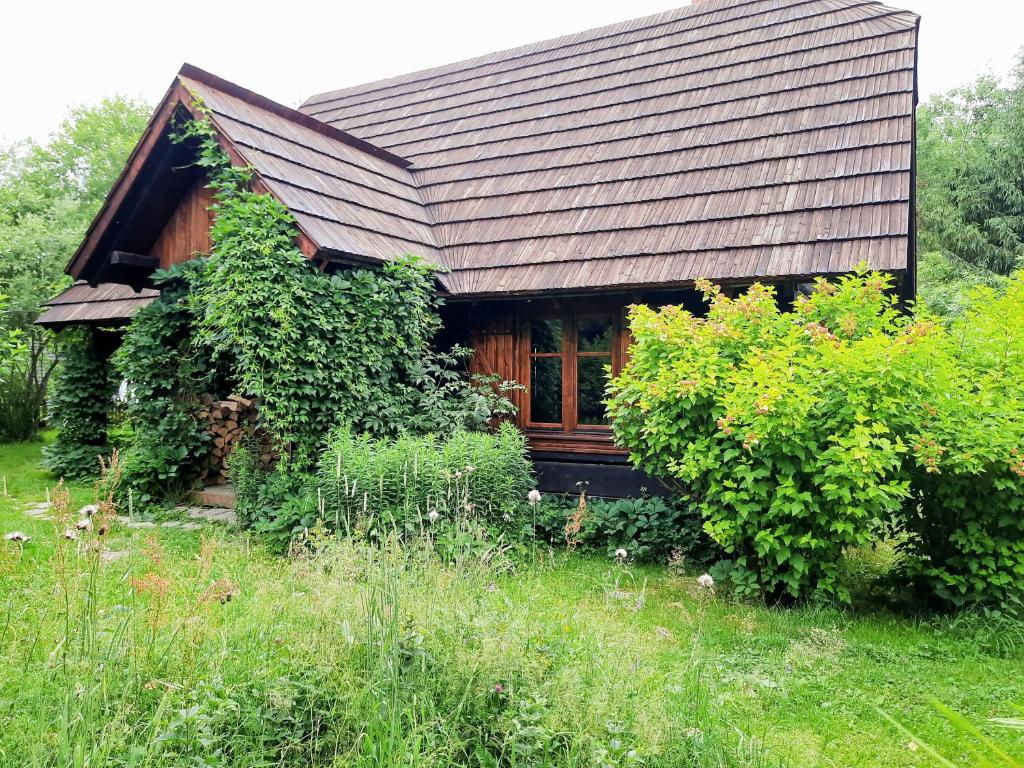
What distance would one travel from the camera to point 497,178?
9.17m

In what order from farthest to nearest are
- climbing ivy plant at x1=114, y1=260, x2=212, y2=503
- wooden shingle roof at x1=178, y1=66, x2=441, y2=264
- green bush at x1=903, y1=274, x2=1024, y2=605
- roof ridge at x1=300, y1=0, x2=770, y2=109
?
roof ridge at x1=300, y1=0, x2=770, y2=109
climbing ivy plant at x1=114, y1=260, x2=212, y2=503
wooden shingle roof at x1=178, y1=66, x2=441, y2=264
green bush at x1=903, y1=274, x2=1024, y2=605

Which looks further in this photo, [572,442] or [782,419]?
[572,442]

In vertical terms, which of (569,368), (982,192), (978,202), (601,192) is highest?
(982,192)

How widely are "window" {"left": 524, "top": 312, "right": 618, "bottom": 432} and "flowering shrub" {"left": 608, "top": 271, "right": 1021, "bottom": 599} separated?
2.09 m

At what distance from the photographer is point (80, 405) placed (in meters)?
10.3

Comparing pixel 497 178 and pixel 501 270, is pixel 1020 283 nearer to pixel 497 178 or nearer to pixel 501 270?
pixel 501 270

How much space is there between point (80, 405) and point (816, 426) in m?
10.7

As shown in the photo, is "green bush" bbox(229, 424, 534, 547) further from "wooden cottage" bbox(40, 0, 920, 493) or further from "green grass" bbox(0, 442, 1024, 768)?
"green grass" bbox(0, 442, 1024, 768)

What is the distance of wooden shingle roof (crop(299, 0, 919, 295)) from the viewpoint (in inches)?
257

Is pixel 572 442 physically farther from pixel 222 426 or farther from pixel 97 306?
pixel 97 306

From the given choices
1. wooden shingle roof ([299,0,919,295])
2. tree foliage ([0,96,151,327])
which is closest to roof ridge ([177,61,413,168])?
wooden shingle roof ([299,0,919,295])

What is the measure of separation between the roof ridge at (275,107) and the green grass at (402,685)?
5223mm

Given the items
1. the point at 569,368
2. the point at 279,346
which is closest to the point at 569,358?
the point at 569,368

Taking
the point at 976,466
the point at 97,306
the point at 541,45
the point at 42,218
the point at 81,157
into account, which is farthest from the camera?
the point at 81,157
